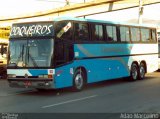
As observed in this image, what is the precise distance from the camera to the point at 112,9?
47.3 m

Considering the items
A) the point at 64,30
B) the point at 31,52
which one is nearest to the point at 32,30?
the point at 31,52

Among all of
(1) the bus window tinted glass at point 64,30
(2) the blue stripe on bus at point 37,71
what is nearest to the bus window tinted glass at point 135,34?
(1) the bus window tinted glass at point 64,30

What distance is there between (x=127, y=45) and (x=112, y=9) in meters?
25.2

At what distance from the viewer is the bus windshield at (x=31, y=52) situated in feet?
55.6

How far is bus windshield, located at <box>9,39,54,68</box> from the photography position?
16953 mm

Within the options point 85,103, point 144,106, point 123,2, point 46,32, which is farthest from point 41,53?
point 123,2

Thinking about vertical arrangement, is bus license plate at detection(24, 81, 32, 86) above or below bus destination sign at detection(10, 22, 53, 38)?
below

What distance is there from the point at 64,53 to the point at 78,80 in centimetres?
151

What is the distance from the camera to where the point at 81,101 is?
14922mm

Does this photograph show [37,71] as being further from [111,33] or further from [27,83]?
[111,33]

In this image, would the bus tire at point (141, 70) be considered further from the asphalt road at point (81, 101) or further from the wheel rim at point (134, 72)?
the asphalt road at point (81, 101)

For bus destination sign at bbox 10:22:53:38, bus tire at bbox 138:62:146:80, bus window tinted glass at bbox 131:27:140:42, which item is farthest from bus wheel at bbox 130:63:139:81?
bus destination sign at bbox 10:22:53:38

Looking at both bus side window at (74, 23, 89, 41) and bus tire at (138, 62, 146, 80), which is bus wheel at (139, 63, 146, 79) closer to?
bus tire at (138, 62, 146, 80)

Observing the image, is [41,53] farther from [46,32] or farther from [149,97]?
[149,97]
